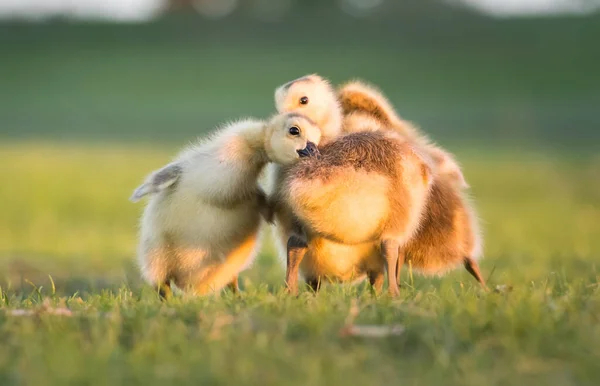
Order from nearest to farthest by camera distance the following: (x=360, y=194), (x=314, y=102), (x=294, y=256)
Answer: (x=360, y=194)
(x=294, y=256)
(x=314, y=102)

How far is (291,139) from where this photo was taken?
211 inches

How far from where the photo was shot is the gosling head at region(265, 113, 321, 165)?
17.4ft

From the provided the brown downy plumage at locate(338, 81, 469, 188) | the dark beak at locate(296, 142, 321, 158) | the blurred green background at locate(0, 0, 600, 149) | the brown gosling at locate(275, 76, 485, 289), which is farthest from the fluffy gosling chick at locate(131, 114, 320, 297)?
the blurred green background at locate(0, 0, 600, 149)

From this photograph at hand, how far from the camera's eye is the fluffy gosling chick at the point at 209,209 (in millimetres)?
5617

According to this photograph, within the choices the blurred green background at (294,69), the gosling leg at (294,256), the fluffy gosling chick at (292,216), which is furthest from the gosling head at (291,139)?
the blurred green background at (294,69)

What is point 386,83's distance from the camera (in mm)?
40000

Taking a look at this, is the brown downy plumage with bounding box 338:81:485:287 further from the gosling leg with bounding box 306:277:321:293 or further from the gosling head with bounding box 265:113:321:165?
the gosling head with bounding box 265:113:321:165

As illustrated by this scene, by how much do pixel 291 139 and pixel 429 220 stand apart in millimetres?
1017

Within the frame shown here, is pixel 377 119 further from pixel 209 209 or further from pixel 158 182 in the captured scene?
pixel 158 182

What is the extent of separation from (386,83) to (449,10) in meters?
12.6

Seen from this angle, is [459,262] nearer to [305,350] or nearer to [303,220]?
[303,220]

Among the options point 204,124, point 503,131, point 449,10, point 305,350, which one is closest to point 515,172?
point 503,131

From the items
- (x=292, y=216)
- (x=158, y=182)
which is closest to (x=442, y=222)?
(x=292, y=216)

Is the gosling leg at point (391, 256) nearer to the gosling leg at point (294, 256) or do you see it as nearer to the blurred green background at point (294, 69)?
the gosling leg at point (294, 256)
